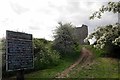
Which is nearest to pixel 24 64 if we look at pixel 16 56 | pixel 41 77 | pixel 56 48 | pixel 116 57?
pixel 16 56

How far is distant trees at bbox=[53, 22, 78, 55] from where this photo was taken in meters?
59.6

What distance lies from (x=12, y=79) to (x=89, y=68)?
39.4 feet

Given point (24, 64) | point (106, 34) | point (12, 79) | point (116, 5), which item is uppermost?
point (116, 5)

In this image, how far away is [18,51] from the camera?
24844mm

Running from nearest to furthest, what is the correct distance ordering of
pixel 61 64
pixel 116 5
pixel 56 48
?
pixel 116 5
pixel 61 64
pixel 56 48

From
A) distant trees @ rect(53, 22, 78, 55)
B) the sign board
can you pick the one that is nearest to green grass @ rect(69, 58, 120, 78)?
the sign board

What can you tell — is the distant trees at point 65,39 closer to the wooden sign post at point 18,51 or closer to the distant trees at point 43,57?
the distant trees at point 43,57

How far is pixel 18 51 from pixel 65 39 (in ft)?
120

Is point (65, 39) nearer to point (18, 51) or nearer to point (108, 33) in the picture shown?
point (18, 51)

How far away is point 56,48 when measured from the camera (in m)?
59.8

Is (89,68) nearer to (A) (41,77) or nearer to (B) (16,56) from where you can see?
(A) (41,77)

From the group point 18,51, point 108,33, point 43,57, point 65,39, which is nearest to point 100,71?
point 43,57

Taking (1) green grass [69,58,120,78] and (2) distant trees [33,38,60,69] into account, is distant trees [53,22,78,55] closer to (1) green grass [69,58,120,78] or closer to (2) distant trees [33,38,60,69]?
(2) distant trees [33,38,60,69]

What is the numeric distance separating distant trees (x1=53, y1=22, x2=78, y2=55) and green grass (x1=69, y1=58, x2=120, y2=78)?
44.5ft
